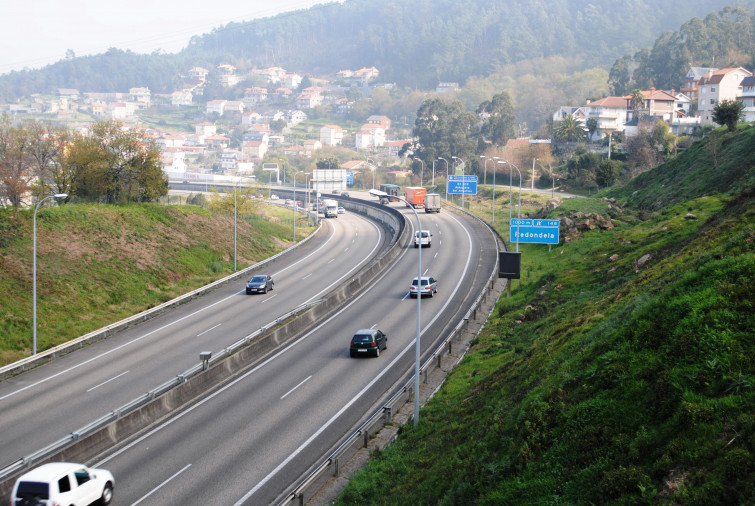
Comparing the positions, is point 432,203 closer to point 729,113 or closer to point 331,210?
point 331,210

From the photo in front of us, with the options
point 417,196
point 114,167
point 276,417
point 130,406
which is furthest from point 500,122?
point 130,406

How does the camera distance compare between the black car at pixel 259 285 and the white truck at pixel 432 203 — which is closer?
the black car at pixel 259 285

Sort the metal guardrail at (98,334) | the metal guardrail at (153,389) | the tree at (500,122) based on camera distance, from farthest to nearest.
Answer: the tree at (500,122)
the metal guardrail at (98,334)
the metal guardrail at (153,389)

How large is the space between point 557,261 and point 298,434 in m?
30.9

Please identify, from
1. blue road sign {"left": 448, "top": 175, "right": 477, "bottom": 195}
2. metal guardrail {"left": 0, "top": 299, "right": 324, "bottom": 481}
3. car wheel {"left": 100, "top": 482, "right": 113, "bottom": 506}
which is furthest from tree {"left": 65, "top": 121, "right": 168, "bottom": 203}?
car wheel {"left": 100, "top": 482, "right": 113, "bottom": 506}

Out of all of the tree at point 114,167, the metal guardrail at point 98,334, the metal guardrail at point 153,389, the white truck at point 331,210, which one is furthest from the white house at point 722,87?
the metal guardrail at point 98,334

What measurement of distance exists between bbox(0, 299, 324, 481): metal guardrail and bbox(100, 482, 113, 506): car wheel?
2857 mm

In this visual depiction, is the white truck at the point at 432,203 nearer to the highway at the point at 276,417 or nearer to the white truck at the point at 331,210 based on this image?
the white truck at the point at 331,210

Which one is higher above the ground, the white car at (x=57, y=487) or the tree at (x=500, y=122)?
the tree at (x=500, y=122)

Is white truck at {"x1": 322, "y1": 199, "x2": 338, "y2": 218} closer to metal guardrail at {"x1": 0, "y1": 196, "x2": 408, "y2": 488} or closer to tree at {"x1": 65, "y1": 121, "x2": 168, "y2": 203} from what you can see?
tree at {"x1": 65, "y1": 121, "x2": 168, "y2": 203}

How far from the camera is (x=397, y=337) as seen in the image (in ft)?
127

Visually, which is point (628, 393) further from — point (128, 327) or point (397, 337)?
point (128, 327)

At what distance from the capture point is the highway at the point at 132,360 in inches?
1053

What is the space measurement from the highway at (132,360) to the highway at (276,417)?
9.67 ft
